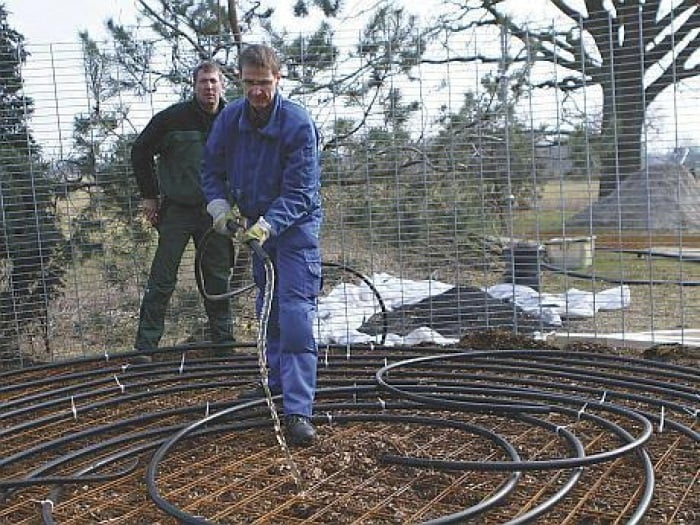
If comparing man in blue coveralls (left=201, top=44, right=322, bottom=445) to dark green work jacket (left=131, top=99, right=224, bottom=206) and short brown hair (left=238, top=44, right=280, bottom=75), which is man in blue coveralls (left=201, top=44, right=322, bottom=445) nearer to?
short brown hair (left=238, top=44, right=280, bottom=75)

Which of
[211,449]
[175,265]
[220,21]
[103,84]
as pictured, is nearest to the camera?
[211,449]

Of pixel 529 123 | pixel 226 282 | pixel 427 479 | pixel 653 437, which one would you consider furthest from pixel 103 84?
pixel 653 437

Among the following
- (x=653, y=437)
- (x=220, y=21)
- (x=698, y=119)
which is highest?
(x=220, y=21)

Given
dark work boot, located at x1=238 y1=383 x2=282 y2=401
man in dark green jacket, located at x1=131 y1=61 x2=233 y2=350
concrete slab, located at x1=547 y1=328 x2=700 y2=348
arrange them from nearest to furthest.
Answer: dark work boot, located at x1=238 y1=383 x2=282 y2=401 → man in dark green jacket, located at x1=131 y1=61 x2=233 y2=350 → concrete slab, located at x1=547 y1=328 x2=700 y2=348

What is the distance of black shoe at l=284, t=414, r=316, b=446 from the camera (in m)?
3.09

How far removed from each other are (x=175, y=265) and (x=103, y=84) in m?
1.35

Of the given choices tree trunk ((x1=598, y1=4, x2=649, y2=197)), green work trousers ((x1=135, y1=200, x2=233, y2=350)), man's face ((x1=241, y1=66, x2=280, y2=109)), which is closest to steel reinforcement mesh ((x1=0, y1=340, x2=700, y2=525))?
green work trousers ((x1=135, y1=200, x2=233, y2=350))

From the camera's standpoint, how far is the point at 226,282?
15.6ft

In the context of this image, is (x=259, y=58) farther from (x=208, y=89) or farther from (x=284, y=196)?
(x=208, y=89)

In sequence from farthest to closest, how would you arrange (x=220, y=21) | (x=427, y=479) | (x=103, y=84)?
(x=220, y=21)
(x=103, y=84)
(x=427, y=479)

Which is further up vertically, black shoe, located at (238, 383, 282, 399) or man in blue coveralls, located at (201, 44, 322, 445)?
man in blue coveralls, located at (201, 44, 322, 445)

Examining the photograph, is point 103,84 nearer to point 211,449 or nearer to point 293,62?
point 293,62

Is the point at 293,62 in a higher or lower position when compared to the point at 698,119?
higher

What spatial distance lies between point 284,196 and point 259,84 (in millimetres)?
444
